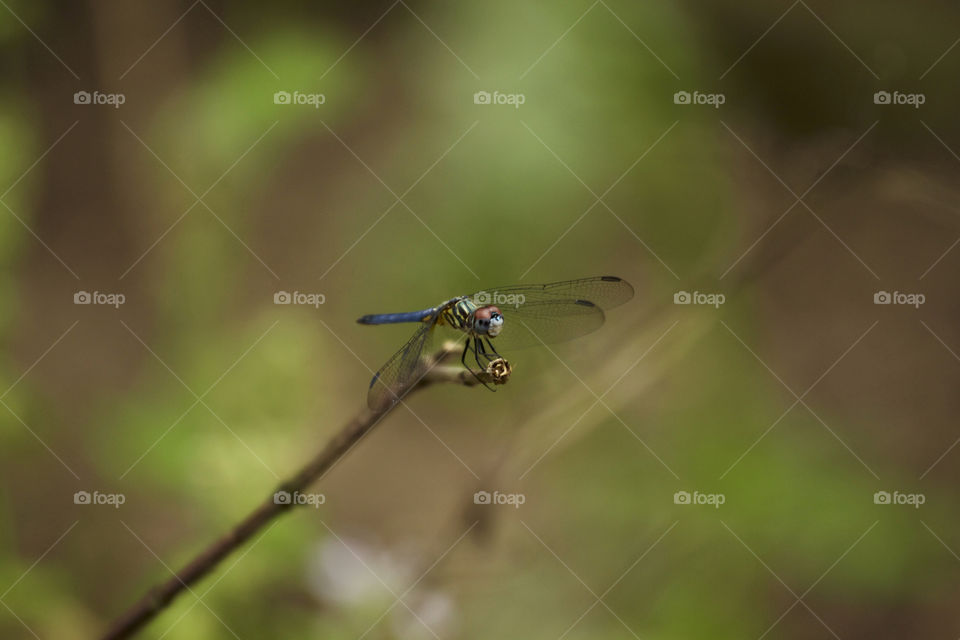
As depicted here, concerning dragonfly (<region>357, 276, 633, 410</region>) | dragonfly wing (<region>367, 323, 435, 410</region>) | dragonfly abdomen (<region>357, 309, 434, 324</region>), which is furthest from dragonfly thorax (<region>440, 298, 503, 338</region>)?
dragonfly abdomen (<region>357, 309, 434, 324</region>)

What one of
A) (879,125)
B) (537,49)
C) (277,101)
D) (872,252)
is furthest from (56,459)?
(872,252)

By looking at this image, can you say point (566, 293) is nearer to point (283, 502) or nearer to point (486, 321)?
point (486, 321)

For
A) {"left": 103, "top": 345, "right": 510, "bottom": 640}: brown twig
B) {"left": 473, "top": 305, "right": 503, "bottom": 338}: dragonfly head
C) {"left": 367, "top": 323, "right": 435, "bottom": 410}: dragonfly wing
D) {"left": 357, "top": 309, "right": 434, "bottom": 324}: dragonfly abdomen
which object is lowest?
{"left": 103, "top": 345, "right": 510, "bottom": 640}: brown twig

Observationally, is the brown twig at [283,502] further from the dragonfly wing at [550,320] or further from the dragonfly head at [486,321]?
the dragonfly wing at [550,320]

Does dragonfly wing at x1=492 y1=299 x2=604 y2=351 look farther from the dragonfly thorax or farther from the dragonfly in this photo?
the dragonfly thorax

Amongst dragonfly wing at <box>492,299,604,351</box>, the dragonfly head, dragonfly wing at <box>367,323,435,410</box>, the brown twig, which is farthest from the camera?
dragonfly wing at <box>492,299,604,351</box>

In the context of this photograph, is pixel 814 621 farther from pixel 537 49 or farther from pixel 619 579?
pixel 537 49

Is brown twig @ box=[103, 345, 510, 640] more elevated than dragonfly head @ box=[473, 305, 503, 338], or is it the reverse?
dragonfly head @ box=[473, 305, 503, 338]
